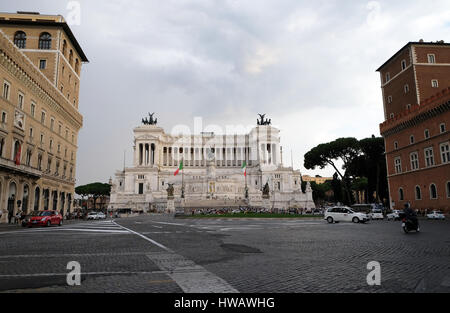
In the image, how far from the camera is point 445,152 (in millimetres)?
36812

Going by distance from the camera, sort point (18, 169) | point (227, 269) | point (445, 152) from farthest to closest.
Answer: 1. point (445, 152)
2. point (18, 169)
3. point (227, 269)

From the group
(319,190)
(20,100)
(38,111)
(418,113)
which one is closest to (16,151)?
(20,100)

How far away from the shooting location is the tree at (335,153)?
61.2 metres

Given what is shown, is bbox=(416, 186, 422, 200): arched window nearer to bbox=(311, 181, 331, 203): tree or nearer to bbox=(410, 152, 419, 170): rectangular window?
bbox=(410, 152, 419, 170): rectangular window

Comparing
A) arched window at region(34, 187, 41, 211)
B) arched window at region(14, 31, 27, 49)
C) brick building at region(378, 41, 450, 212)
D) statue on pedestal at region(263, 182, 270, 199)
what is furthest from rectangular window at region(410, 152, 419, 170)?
arched window at region(14, 31, 27, 49)

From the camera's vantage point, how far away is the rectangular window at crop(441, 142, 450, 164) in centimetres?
3625

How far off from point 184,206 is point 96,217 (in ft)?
63.8

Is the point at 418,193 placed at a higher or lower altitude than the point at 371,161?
lower

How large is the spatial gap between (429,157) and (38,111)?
50.3 m

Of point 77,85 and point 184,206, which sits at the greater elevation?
point 77,85

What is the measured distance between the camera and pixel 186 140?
11306cm

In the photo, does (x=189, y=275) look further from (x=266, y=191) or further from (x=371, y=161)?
(x=371, y=161)
